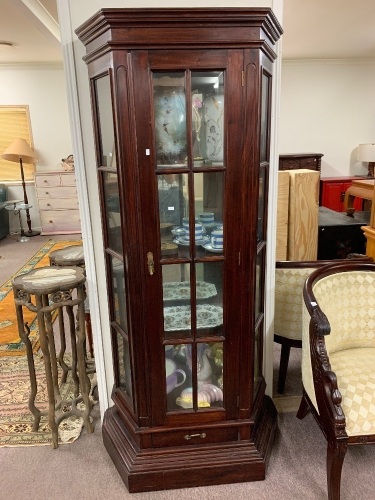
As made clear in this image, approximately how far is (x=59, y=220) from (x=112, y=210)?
4.69 metres

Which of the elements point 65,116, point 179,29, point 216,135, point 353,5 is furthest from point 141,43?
point 65,116

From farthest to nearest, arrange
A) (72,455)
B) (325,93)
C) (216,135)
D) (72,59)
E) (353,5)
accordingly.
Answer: (325,93)
(353,5)
(72,455)
(72,59)
(216,135)

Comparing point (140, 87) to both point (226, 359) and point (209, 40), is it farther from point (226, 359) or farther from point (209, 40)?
point (226, 359)

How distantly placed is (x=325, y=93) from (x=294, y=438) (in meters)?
5.25

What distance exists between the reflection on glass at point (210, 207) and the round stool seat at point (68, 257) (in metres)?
0.95

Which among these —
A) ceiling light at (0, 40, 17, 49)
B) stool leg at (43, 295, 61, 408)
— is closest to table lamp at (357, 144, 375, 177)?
ceiling light at (0, 40, 17, 49)

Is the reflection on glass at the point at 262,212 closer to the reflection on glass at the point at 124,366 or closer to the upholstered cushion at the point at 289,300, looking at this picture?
the upholstered cushion at the point at 289,300

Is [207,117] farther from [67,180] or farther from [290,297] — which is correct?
[67,180]

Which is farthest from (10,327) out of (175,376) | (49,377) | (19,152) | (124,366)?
(19,152)

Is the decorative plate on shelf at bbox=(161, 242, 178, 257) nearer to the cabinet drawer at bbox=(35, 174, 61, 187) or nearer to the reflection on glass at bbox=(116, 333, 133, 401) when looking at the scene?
the reflection on glass at bbox=(116, 333, 133, 401)

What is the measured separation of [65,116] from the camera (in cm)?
585

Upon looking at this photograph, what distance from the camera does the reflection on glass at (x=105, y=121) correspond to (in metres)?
1.36

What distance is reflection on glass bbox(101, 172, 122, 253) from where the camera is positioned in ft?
4.77

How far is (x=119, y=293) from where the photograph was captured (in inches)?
64.7
